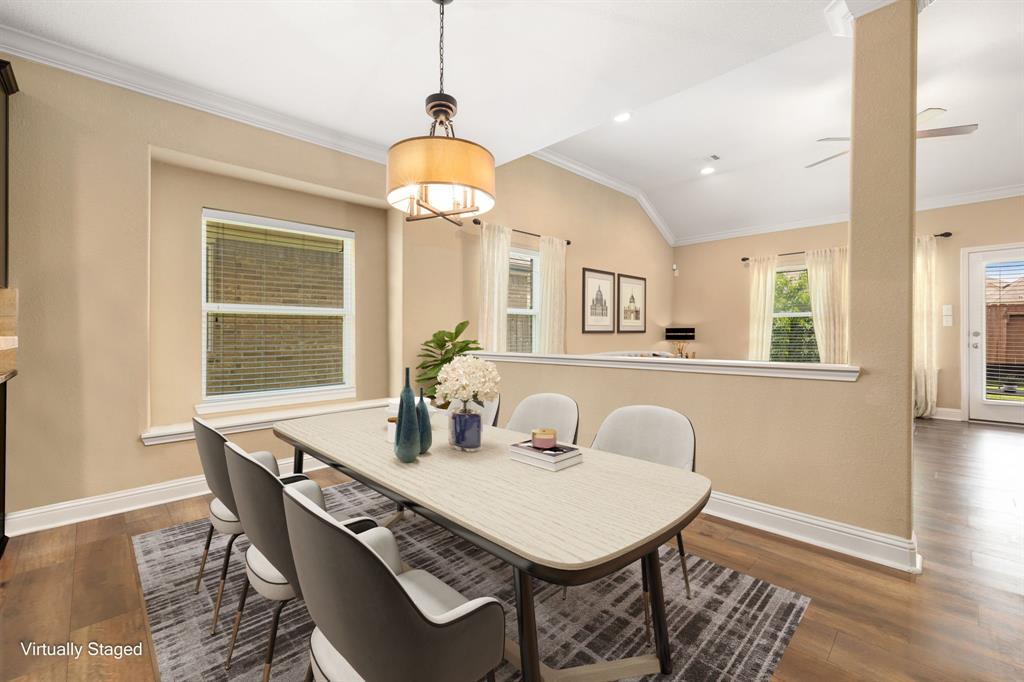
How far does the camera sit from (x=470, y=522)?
116 cm

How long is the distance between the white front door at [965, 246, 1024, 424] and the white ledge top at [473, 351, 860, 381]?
474 centimetres

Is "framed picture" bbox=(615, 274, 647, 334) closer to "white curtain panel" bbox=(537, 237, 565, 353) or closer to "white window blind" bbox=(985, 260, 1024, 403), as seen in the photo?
"white curtain panel" bbox=(537, 237, 565, 353)

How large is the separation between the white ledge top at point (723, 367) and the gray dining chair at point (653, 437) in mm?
811

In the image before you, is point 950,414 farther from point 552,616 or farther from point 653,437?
point 552,616

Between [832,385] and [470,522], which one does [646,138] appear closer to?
[832,385]

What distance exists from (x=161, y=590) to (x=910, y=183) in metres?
3.88

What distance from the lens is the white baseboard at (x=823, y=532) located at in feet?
6.96

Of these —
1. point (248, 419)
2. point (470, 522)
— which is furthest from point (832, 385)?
point (248, 419)

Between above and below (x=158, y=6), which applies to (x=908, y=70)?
below

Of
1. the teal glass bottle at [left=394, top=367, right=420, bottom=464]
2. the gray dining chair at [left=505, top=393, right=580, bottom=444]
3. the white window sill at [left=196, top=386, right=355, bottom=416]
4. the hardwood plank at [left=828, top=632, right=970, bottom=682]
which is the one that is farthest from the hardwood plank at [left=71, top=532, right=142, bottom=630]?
the hardwood plank at [left=828, top=632, right=970, bottom=682]

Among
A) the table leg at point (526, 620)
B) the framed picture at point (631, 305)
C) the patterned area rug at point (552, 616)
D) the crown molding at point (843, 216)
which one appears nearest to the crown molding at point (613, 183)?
the crown molding at point (843, 216)

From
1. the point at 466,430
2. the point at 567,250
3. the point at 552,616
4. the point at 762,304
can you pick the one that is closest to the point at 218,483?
the point at 466,430

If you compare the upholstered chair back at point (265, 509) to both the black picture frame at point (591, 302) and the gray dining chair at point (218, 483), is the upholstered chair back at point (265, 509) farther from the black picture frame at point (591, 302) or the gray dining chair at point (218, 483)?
the black picture frame at point (591, 302)

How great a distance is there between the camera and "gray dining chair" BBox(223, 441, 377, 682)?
1.16 m
